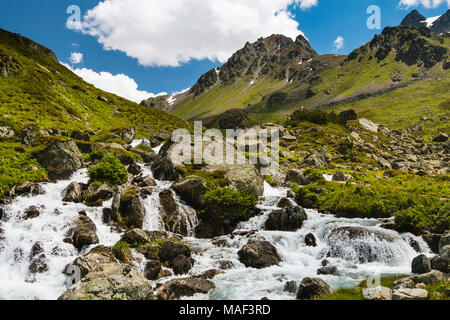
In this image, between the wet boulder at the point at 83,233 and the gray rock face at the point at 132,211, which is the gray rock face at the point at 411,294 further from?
the gray rock face at the point at 132,211

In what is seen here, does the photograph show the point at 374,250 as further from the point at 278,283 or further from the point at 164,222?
Result: the point at 164,222

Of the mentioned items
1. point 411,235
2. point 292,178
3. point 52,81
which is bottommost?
point 411,235

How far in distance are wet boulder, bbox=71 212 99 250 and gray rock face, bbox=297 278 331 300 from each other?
56.9 feet

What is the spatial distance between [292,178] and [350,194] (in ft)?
51.2

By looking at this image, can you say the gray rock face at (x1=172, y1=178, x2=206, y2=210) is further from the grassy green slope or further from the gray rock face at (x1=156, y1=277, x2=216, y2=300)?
the grassy green slope

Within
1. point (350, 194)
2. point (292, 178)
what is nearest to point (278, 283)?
point (350, 194)

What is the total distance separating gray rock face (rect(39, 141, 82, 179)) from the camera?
105ft

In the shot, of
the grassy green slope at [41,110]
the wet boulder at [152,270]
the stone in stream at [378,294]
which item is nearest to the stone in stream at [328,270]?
the stone in stream at [378,294]

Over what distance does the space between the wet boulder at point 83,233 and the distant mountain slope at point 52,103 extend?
84.8 ft

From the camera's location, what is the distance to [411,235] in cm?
2452

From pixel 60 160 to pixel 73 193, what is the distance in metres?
7.02

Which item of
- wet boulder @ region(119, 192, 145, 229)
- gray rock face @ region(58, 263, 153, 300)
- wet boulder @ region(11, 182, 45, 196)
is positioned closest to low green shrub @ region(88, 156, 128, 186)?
wet boulder @ region(119, 192, 145, 229)

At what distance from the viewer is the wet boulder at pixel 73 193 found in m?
28.0
